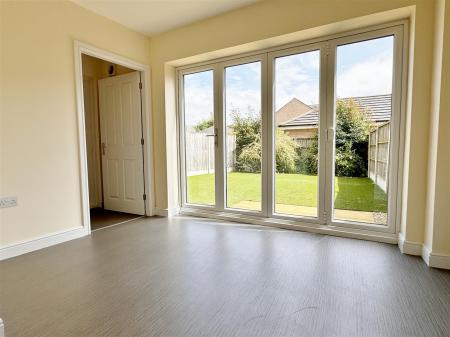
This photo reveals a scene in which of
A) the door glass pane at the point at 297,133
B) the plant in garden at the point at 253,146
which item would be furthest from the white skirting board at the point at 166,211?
the door glass pane at the point at 297,133

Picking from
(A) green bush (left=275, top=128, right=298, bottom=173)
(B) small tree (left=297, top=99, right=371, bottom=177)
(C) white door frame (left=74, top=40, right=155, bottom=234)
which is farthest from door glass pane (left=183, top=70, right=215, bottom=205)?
(B) small tree (left=297, top=99, right=371, bottom=177)

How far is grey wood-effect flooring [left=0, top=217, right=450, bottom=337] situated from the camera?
1462mm

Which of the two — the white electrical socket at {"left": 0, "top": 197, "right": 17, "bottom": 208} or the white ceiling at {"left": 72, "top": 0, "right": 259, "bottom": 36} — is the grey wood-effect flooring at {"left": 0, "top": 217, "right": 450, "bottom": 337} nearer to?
the white electrical socket at {"left": 0, "top": 197, "right": 17, "bottom": 208}

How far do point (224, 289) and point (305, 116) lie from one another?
217cm

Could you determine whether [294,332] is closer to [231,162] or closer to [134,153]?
[231,162]

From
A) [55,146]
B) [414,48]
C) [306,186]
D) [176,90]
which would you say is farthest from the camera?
[176,90]

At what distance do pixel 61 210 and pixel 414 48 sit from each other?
12.6 feet

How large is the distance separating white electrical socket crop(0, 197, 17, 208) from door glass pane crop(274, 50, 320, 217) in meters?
2.83

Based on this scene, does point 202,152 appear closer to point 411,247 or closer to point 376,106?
point 376,106

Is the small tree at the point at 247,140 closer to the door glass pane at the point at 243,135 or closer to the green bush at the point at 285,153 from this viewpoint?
the door glass pane at the point at 243,135

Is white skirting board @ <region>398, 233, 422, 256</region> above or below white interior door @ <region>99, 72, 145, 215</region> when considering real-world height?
below

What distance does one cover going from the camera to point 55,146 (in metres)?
2.78

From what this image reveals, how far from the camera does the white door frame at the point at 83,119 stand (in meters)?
2.97

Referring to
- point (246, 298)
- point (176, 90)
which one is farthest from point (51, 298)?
point (176, 90)
